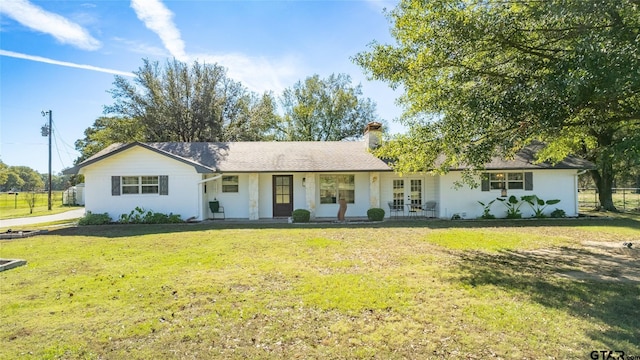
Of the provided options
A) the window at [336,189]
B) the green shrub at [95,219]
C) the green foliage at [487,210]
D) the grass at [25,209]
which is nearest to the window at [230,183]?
the window at [336,189]

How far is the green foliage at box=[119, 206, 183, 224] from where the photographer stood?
14773 millimetres

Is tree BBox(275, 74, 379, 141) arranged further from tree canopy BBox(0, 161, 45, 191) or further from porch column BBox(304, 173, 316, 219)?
tree canopy BBox(0, 161, 45, 191)

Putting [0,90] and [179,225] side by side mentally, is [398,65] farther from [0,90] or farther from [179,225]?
[0,90]

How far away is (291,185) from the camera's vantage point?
650 inches

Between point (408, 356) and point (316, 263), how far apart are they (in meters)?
4.07

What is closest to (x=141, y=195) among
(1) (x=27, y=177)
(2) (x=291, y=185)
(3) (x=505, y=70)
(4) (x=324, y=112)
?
(2) (x=291, y=185)

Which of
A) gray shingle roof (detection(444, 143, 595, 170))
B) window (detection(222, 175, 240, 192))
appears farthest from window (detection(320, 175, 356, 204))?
gray shingle roof (detection(444, 143, 595, 170))

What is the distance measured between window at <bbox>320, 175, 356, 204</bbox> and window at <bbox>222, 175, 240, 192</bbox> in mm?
4161

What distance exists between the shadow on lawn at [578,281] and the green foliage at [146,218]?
12053 mm

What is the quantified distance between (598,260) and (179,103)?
28097 millimetres

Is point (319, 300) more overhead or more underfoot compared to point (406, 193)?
more underfoot

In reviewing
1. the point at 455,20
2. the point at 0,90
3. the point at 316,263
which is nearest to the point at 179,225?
the point at 0,90

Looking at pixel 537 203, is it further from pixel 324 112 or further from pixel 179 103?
pixel 179 103

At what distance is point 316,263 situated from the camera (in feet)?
24.6
